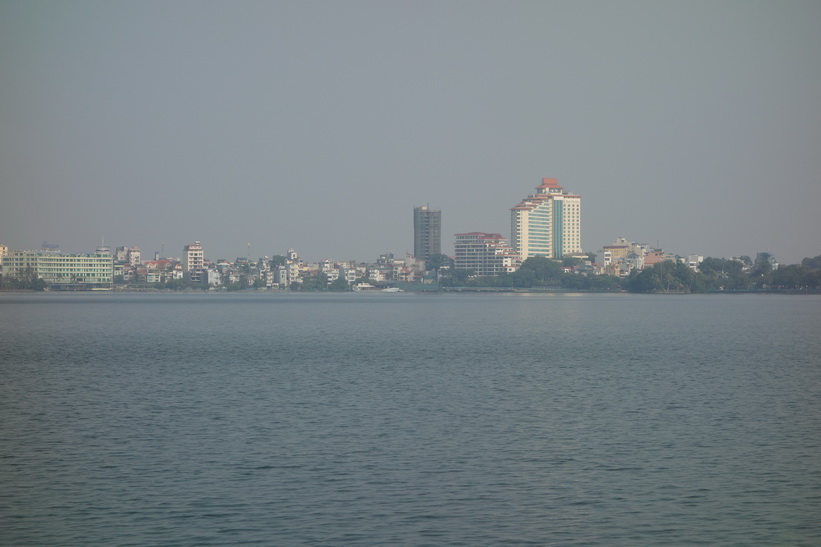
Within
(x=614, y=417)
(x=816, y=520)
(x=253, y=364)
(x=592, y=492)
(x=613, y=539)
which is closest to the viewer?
(x=613, y=539)

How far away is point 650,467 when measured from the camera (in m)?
20.9

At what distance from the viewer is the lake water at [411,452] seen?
1625cm

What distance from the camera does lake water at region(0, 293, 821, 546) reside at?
16.2 m

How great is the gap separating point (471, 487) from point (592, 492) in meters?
2.41

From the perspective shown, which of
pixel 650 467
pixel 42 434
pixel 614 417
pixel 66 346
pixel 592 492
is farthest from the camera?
pixel 66 346

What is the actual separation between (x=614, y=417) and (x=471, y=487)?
34.5ft

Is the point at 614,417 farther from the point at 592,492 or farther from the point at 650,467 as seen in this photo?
the point at 592,492

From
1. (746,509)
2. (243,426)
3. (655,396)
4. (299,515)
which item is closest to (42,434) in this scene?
(243,426)

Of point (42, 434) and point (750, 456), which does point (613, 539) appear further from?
point (42, 434)

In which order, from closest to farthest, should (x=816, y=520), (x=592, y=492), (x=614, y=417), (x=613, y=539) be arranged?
1. (x=613, y=539)
2. (x=816, y=520)
3. (x=592, y=492)
4. (x=614, y=417)

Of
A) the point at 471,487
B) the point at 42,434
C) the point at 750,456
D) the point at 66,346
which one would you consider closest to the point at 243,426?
the point at 42,434

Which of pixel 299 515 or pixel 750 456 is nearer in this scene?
pixel 299 515

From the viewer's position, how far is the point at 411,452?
886 inches

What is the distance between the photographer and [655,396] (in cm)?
3359
